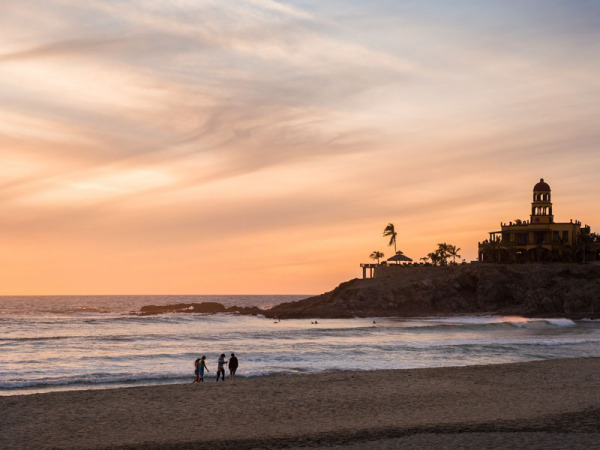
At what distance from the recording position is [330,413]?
21.8 meters

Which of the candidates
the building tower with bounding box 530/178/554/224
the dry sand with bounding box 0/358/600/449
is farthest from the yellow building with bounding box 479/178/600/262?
the dry sand with bounding box 0/358/600/449

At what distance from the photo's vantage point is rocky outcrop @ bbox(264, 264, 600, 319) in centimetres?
9725

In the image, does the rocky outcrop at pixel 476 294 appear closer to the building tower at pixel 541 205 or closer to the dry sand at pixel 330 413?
the building tower at pixel 541 205

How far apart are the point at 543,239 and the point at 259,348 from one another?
69.4 m

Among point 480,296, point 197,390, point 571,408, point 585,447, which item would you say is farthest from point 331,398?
point 480,296

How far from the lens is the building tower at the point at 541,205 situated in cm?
10912

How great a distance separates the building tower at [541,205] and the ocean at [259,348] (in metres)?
26.1

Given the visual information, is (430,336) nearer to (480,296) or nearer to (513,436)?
(480,296)

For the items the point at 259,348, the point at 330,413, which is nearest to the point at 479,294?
the point at 259,348

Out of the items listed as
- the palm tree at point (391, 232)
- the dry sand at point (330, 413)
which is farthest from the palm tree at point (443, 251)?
the dry sand at point (330, 413)

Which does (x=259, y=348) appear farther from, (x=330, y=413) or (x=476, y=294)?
(x=476, y=294)

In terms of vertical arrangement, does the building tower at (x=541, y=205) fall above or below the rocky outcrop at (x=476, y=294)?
above

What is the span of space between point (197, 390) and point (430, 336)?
43.4m

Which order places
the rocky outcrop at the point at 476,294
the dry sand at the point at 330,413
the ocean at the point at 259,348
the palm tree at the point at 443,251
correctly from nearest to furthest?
the dry sand at the point at 330,413, the ocean at the point at 259,348, the rocky outcrop at the point at 476,294, the palm tree at the point at 443,251
